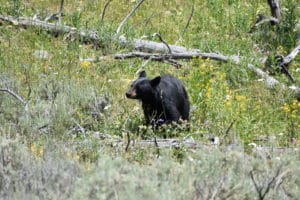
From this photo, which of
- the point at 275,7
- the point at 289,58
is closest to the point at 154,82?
the point at 289,58

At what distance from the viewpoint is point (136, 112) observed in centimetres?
817

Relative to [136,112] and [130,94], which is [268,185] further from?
[136,112]

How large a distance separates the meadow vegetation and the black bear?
0.21 m

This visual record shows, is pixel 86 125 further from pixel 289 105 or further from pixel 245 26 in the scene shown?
pixel 245 26

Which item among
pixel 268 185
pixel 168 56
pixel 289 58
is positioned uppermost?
pixel 289 58

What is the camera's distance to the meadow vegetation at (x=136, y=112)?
14.9ft

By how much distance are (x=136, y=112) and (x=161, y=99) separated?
1.74ft

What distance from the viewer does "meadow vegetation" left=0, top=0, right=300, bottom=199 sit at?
4535 millimetres

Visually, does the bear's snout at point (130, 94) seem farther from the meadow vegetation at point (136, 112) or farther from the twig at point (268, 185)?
the twig at point (268, 185)

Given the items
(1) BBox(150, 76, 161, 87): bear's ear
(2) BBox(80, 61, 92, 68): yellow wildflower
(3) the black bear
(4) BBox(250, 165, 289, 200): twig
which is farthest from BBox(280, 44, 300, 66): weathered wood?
(4) BBox(250, 165, 289, 200): twig

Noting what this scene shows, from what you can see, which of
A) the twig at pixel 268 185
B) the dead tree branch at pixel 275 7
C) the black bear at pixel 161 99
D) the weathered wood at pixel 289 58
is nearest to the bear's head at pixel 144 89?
the black bear at pixel 161 99

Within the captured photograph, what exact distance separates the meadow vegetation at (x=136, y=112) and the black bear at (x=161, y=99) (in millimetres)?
213

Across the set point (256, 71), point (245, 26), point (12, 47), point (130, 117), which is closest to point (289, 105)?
point (256, 71)

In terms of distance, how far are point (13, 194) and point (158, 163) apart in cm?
101
